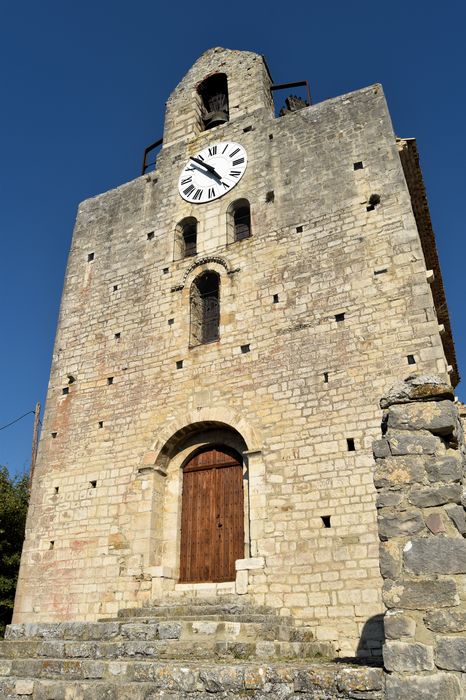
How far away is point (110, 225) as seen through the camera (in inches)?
530

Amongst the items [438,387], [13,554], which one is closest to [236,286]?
[438,387]

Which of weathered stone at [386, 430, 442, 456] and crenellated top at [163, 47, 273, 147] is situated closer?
weathered stone at [386, 430, 442, 456]

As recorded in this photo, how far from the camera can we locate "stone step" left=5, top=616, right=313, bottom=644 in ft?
21.9

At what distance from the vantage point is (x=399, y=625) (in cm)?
370

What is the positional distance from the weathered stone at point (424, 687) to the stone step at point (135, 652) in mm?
2817

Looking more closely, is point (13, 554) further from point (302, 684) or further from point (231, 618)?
point (302, 684)

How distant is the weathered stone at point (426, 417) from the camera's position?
4.16 m

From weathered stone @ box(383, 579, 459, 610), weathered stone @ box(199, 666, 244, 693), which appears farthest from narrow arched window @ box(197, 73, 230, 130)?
weathered stone @ box(383, 579, 459, 610)

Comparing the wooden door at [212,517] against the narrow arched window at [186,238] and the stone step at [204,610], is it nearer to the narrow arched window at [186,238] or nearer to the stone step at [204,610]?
the stone step at [204,610]

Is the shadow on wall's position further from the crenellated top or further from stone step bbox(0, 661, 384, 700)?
the crenellated top

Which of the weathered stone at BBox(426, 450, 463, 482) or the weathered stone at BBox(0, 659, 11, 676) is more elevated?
the weathered stone at BBox(426, 450, 463, 482)

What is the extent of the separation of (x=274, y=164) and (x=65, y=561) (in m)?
8.41

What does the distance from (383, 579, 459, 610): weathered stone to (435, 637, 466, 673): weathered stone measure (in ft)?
0.66

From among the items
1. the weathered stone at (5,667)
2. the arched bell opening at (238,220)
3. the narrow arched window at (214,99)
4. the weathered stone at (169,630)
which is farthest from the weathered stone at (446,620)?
the narrow arched window at (214,99)
